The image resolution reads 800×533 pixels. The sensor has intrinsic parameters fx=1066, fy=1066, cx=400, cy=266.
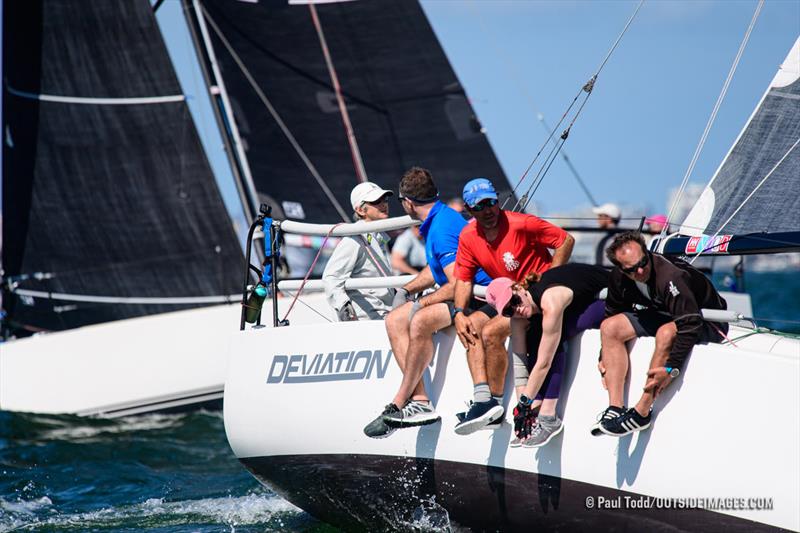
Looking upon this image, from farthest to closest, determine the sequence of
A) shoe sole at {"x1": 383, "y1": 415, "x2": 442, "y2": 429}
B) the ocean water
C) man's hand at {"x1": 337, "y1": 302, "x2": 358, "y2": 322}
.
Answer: the ocean water → man's hand at {"x1": 337, "y1": 302, "x2": 358, "y2": 322} → shoe sole at {"x1": 383, "y1": 415, "x2": 442, "y2": 429}

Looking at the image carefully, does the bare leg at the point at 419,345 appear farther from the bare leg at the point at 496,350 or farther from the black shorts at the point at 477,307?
the bare leg at the point at 496,350

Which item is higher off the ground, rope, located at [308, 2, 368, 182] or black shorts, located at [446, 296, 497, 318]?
rope, located at [308, 2, 368, 182]

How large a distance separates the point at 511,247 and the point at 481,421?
29.6 inches

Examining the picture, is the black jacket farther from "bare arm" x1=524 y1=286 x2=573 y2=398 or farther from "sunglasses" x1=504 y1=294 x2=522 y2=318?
"sunglasses" x1=504 y1=294 x2=522 y2=318

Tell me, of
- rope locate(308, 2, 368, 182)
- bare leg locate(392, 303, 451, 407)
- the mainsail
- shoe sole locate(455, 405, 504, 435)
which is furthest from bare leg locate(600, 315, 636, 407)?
rope locate(308, 2, 368, 182)

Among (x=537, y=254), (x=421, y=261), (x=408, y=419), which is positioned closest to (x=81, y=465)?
(x=421, y=261)

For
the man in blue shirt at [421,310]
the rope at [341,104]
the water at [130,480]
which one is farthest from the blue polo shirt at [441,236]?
the rope at [341,104]

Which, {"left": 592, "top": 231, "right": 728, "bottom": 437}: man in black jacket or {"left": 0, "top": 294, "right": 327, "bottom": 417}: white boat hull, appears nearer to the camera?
{"left": 592, "top": 231, "right": 728, "bottom": 437}: man in black jacket

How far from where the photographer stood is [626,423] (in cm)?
395

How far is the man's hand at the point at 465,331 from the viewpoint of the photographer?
14.7ft

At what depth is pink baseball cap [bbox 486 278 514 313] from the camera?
13.6ft

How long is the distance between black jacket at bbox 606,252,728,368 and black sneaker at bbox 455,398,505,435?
1.96ft

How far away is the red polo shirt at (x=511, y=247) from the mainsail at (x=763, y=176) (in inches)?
29.3

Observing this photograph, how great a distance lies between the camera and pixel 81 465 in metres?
8.10
